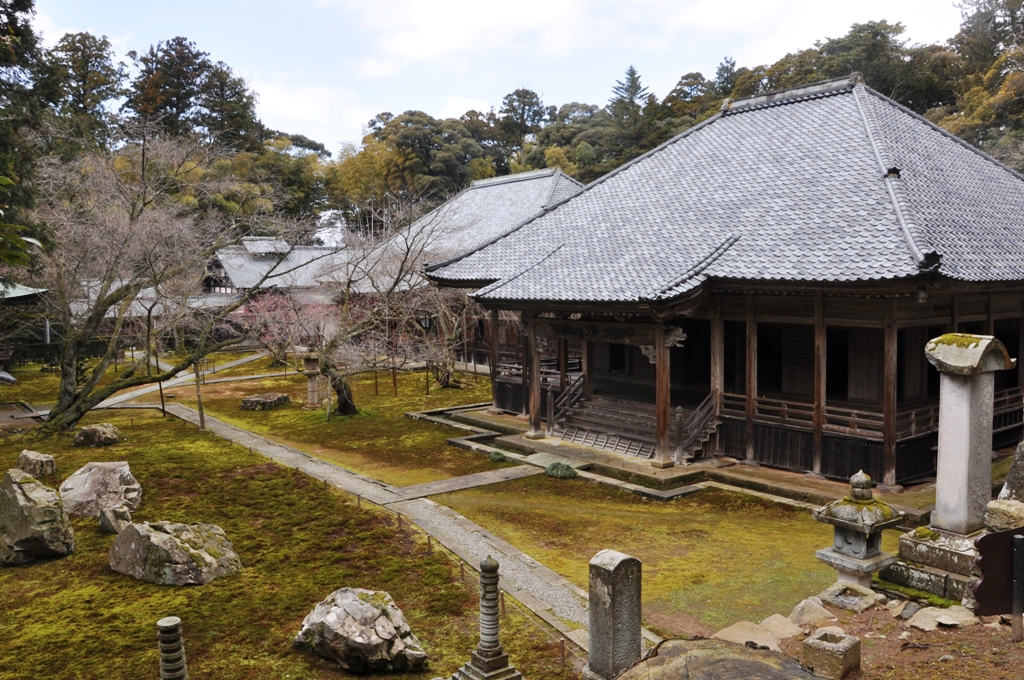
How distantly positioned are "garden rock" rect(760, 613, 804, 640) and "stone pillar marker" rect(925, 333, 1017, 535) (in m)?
2.29

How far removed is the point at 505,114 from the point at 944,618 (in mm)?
66590

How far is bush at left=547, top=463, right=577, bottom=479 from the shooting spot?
47.2 ft

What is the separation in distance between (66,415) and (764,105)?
19.2 metres

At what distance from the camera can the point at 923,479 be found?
13000 millimetres

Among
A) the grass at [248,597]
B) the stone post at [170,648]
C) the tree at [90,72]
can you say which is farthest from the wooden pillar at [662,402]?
the tree at [90,72]

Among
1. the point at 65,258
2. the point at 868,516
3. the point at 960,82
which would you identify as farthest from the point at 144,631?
the point at 960,82

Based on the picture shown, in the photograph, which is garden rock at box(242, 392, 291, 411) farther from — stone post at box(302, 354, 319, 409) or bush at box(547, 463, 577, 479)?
bush at box(547, 463, 577, 479)

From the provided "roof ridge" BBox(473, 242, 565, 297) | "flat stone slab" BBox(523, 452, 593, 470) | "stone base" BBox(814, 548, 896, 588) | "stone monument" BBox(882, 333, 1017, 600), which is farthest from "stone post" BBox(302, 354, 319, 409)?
"stone monument" BBox(882, 333, 1017, 600)

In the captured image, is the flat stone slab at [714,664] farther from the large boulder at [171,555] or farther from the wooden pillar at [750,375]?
the wooden pillar at [750,375]

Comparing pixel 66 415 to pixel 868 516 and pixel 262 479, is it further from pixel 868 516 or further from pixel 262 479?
pixel 868 516

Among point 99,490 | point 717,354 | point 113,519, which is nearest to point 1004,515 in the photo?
point 717,354

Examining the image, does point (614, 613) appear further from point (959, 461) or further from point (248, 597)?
point (248, 597)

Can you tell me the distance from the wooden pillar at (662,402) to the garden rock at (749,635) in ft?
23.6

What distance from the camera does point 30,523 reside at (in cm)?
983
